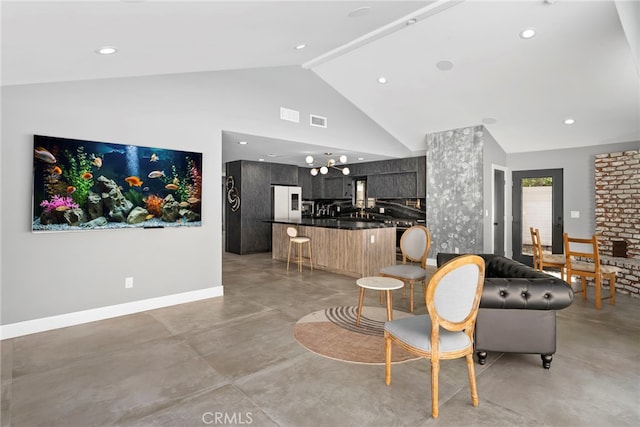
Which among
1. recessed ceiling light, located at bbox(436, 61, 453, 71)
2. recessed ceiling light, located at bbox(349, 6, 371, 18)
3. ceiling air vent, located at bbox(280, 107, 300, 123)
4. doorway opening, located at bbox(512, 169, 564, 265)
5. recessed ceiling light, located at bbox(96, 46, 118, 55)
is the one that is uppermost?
recessed ceiling light, located at bbox(436, 61, 453, 71)

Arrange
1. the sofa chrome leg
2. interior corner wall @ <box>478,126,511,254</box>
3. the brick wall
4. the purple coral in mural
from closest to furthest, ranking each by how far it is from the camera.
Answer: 1. the sofa chrome leg
2. the purple coral in mural
3. the brick wall
4. interior corner wall @ <box>478,126,511,254</box>

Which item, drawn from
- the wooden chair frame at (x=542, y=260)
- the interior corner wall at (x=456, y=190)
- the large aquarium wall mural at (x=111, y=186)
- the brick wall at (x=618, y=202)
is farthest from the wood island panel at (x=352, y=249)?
the brick wall at (x=618, y=202)

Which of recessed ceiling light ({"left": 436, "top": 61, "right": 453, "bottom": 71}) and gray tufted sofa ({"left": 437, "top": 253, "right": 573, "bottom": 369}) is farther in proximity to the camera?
recessed ceiling light ({"left": 436, "top": 61, "right": 453, "bottom": 71})

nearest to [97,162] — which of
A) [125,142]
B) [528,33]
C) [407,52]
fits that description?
[125,142]

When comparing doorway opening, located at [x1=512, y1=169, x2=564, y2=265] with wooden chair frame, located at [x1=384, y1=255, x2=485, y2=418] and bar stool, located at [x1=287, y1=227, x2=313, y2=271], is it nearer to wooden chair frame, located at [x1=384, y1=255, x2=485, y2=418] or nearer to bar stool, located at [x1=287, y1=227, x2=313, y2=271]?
bar stool, located at [x1=287, y1=227, x2=313, y2=271]

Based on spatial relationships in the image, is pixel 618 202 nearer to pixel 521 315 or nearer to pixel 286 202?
pixel 521 315

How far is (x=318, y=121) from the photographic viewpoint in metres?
6.04

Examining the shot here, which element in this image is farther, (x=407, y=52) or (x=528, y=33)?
(x=407, y=52)

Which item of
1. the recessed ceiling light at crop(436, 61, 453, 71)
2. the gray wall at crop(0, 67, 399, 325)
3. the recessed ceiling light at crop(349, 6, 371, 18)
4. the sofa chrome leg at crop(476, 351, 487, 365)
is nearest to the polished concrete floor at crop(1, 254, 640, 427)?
the sofa chrome leg at crop(476, 351, 487, 365)

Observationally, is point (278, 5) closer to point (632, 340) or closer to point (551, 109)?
point (632, 340)

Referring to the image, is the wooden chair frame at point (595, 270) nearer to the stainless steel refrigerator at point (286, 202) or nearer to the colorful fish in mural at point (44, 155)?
the colorful fish in mural at point (44, 155)

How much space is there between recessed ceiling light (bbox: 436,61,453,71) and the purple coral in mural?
502cm

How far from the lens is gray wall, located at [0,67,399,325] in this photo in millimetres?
3381

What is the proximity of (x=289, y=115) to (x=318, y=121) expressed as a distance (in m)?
0.66
